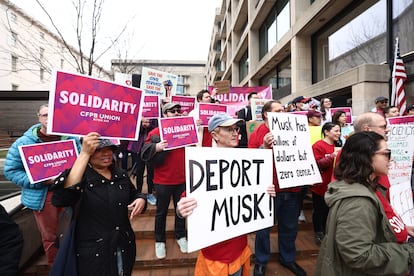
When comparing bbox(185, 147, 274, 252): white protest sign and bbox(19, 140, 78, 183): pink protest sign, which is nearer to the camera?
bbox(185, 147, 274, 252): white protest sign

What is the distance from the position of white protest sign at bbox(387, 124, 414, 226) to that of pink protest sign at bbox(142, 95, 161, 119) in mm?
3696

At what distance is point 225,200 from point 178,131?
1785 mm

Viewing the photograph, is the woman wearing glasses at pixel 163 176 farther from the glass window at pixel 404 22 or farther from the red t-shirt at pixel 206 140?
the glass window at pixel 404 22

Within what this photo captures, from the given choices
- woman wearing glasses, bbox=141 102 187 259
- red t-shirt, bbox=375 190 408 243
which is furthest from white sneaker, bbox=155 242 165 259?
red t-shirt, bbox=375 190 408 243

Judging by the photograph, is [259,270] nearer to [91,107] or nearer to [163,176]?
[163,176]

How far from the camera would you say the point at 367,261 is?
1.44 m

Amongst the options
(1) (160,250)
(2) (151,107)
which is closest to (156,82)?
(2) (151,107)

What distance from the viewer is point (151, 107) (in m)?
4.82

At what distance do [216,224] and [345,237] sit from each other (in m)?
0.82

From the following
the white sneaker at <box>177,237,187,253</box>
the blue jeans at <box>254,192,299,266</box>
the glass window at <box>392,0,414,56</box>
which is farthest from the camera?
the glass window at <box>392,0,414,56</box>

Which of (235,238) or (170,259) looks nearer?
(235,238)

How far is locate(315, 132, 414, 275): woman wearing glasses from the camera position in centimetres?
147

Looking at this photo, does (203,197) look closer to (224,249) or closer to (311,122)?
(224,249)

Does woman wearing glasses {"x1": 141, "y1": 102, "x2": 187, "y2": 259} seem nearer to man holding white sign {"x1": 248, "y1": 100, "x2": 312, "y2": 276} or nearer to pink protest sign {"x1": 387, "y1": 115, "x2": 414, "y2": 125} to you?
man holding white sign {"x1": 248, "y1": 100, "x2": 312, "y2": 276}
